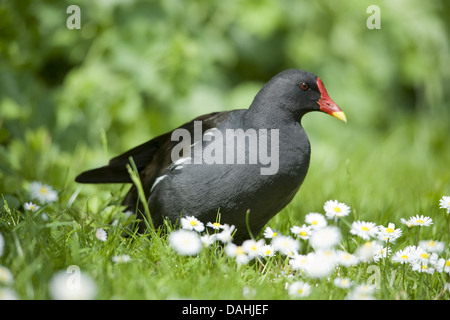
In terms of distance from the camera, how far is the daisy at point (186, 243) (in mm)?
1974

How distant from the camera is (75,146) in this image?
150 inches

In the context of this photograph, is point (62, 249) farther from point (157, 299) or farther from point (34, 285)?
point (157, 299)

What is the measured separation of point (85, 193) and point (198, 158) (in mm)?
1043

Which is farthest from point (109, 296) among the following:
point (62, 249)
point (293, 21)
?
point (293, 21)

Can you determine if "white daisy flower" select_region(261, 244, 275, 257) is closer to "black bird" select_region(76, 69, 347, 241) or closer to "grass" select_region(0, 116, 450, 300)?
"grass" select_region(0, 116, 450, 300)

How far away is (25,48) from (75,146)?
75cm

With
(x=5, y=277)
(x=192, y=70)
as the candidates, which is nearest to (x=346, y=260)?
(x=5, y=277)

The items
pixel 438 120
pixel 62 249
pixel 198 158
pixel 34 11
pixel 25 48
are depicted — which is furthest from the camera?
pixel 438 120

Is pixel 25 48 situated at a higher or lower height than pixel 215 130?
higher

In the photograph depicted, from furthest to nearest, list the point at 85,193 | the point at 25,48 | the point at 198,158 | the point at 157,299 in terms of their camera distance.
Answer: the point at 25,48 < the point at 85,193 < the point at 198,158 < the point at 157,299

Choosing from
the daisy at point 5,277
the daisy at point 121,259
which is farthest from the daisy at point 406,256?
the daisy at point 5,277

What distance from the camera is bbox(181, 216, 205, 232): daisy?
211 cm
